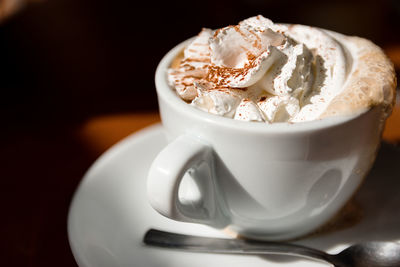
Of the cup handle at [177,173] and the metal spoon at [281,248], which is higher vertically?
the cup handle at [177,173]

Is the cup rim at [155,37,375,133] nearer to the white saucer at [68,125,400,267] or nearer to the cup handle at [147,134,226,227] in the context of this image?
the cup handle at [147,134,226,227]

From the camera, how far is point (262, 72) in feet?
2.42

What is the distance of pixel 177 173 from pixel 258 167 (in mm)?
138

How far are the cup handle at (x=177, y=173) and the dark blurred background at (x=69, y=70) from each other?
31 centimetres

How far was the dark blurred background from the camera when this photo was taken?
3.32ft

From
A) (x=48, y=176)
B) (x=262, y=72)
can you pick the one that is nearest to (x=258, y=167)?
(x=262, y=72)

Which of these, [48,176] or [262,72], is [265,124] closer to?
[262,72]

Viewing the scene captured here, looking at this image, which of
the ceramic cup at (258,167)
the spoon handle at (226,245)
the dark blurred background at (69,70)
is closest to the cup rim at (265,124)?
the ceramic cup at (258,167)

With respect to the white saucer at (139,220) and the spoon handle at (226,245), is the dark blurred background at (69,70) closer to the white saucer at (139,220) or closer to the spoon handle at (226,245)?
the white saucer at (139,220)

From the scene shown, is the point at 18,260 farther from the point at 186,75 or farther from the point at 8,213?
the point at 186,75

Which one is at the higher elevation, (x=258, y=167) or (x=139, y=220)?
(x=258, y=167)

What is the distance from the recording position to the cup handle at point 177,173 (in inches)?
25.5

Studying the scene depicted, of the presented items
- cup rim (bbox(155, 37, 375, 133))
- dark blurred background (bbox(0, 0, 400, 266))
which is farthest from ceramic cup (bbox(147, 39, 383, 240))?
dark blurred background (bbox(0, 0, 400, 266))

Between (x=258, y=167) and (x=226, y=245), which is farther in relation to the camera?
(x=226, y=245)
